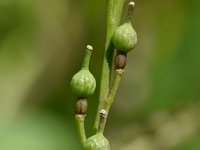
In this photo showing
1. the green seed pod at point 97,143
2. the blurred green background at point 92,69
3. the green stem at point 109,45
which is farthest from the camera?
the blurred green background at point 92,69

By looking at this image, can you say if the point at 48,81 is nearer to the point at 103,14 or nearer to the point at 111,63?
the point at 103,14

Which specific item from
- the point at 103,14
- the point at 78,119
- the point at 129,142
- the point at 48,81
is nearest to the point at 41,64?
the point at 48,81

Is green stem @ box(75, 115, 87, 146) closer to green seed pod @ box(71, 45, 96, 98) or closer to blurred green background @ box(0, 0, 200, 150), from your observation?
green seed pod @ box(71, 45, 96, 98)

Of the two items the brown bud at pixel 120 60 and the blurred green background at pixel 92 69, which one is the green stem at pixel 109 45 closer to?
the brown bud at pixel 120 60

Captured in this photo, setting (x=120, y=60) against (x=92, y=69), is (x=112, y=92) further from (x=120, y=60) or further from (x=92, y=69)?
(x=92, y=69)

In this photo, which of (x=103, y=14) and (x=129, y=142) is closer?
(x=129, y=142)

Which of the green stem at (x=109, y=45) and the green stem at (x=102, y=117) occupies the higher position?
the green stem at (x=109, y=45)

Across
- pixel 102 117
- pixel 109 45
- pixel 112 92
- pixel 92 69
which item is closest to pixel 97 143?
pixel 102 117

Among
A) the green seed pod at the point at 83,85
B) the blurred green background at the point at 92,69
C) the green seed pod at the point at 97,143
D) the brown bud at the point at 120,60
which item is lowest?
the green seed pod at the point at 97,143

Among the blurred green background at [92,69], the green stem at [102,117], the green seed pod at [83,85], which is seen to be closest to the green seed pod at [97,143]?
the green stem at [102,117]
